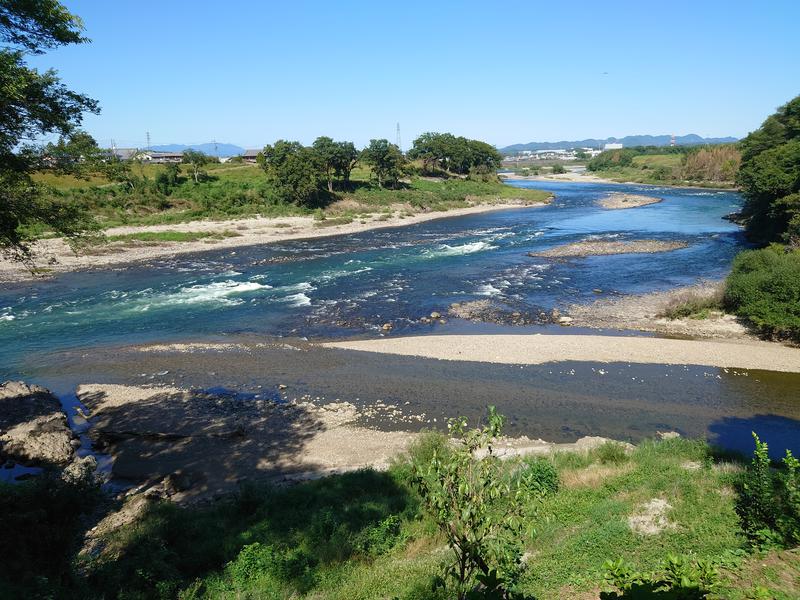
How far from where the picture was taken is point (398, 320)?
3034 cm

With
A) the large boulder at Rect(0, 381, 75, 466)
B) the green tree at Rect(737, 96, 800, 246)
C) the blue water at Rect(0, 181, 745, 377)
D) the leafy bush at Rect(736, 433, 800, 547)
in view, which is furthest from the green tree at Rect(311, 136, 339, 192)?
the leafy bush at Rect(736, 433, 800, 547)

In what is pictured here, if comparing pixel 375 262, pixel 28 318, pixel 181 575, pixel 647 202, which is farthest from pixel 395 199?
pixel 181 575

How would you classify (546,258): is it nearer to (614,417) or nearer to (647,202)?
(614,417)

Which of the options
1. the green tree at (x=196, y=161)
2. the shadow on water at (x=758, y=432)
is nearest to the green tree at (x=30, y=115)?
the shadow on water at (x=758, y=432)

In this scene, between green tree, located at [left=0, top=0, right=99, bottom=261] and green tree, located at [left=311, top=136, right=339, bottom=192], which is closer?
green tree, located at [left=0, top=0, right=99, bottom=261]

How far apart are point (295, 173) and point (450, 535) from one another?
6699 centimetres

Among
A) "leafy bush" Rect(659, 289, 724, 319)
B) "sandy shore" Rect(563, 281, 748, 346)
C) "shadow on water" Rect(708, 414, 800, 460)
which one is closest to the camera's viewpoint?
"shadow on water" Rect(708, 414, 800, 460)

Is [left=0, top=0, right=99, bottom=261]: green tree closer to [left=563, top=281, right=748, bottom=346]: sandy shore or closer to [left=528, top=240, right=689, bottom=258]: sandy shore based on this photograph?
[left=563, top=281, right=748, bottom=346]: sandy shore

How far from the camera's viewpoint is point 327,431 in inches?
699

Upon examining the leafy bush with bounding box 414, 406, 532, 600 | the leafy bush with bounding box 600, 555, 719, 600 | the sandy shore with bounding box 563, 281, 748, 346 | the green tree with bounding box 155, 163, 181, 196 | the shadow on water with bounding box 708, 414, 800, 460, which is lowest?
the shadow on water with bounding box 708, 414, 800, 460

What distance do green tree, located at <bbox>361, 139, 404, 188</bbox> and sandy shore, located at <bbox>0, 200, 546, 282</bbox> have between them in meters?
12.9

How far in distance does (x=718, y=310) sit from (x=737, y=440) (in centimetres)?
1366

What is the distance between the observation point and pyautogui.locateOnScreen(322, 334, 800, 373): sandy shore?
2255 cm

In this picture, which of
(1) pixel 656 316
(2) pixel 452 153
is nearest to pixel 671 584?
(1) pixel 656 316
